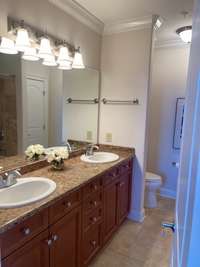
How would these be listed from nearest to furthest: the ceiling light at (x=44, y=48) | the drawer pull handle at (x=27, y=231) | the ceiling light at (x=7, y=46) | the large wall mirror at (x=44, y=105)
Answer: the drawer pull handle at (x=27, y=231), the ceiling light at (x=7, y=46), the large wall mirror at (x=44, y=105), the ceiling light at (x=44, y=48)

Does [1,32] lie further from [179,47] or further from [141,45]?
[179,47]

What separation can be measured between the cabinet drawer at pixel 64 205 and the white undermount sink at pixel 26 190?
106 mm

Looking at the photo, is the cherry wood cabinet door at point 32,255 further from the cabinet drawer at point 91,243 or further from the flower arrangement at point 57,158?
the flower arrangement at point 57,158

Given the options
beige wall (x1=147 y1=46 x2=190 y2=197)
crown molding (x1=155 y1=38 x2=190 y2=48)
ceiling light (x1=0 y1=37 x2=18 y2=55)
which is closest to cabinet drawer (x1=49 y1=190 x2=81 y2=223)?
ceiling light (x1=0 y1=37 x2=18 y2=55)

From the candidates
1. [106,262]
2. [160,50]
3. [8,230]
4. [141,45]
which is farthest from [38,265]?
[160,50]

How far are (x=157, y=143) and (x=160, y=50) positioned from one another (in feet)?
5.07

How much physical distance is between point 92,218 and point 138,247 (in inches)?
30.2

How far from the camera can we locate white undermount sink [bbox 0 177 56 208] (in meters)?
1.42

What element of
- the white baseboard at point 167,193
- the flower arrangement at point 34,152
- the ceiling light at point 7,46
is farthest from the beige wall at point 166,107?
the ceiling light at point 7,46

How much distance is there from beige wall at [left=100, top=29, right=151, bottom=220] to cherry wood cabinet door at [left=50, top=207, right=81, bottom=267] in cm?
129

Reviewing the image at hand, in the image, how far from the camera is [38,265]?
4.11 feet

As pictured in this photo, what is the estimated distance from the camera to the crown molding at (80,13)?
6.76 ft

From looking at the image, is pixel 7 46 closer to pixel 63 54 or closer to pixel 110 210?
pixel 63 54

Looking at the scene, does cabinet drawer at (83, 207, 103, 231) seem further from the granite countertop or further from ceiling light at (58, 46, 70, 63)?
ceiling light at (58, 46, 70, 63)
